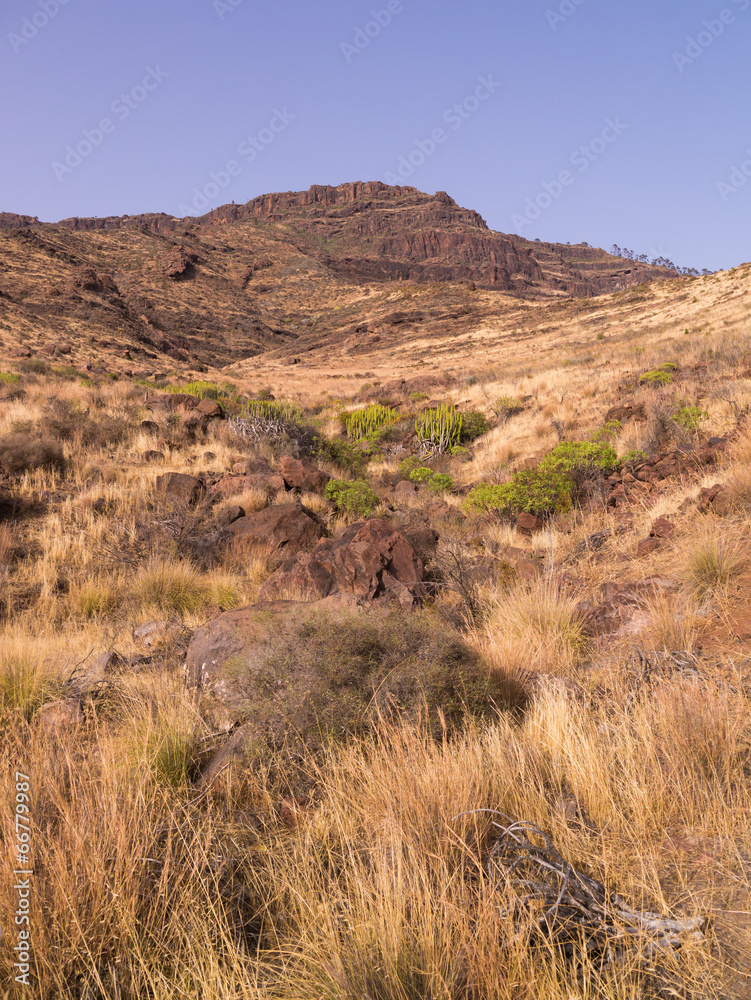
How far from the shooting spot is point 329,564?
15.6 feet

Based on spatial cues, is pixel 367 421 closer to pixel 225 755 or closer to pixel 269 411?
pixel 269 411

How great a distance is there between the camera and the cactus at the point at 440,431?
42.4ft

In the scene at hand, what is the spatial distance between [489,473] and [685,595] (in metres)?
6.19

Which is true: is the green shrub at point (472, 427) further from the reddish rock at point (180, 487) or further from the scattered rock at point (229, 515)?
the scattered rock at point (229, 515)

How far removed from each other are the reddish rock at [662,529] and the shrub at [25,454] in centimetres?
821

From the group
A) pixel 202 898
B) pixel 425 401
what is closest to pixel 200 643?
pixel 202 898

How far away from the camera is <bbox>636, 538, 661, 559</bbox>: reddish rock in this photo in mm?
5043

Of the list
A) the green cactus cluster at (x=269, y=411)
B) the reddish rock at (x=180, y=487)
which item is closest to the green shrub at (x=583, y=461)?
the reddish rock at (x=180, y=487)

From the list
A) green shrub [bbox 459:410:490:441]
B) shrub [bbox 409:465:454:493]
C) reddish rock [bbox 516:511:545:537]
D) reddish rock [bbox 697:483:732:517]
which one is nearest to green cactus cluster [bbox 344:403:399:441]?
green shrub [bbox 459:410:490:441]

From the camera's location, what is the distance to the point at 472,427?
13.3 metres

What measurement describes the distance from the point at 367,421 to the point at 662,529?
38.3 feet

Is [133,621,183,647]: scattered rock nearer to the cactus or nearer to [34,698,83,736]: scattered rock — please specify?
[34,698,83,736]: scattered rock

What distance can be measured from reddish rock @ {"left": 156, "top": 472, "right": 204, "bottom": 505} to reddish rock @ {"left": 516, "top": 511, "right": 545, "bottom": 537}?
458 centimetres

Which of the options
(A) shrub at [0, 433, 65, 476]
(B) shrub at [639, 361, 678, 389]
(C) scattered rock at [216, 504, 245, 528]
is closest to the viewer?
(C) scattered rock at [216, 504, 245, 528]
